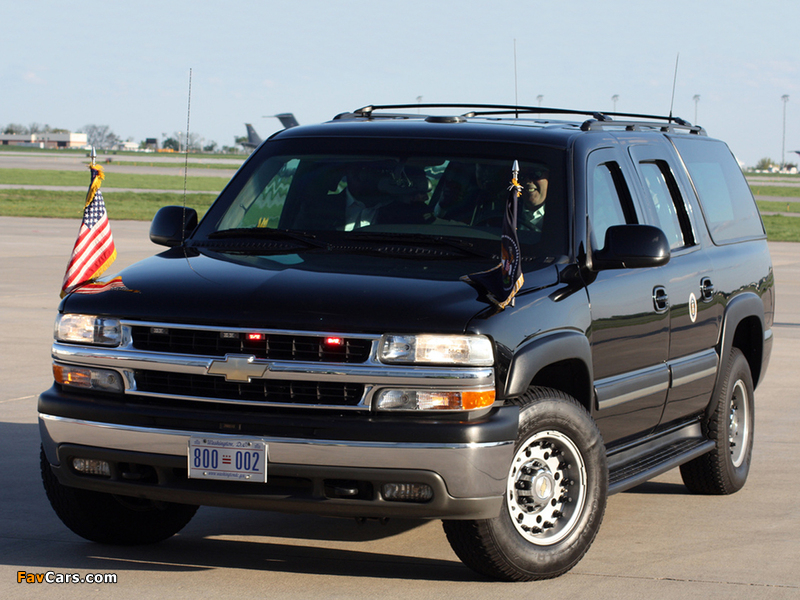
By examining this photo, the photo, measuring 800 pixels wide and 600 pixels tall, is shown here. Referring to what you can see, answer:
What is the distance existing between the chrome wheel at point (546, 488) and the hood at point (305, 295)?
2.34 ft

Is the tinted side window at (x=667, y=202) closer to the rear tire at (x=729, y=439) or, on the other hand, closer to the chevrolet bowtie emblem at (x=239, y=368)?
the rear tire at (x=729, y=439)

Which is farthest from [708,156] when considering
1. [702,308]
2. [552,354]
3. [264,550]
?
[264,550]

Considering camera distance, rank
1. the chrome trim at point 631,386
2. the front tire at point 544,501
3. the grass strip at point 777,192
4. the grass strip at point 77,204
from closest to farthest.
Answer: the front tire at point 544,501
the chrome trim at point 631,386
the grass strip at point 77,204
the grass strip at point 777,192

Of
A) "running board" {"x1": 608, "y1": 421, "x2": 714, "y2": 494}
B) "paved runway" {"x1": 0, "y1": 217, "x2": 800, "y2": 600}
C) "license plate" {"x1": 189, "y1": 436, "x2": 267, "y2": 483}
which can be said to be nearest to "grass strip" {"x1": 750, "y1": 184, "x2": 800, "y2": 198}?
"running board" {"x1": 608, "y1": 421, "x2": 714, "y2": 494}

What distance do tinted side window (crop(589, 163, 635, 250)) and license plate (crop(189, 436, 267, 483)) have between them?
6.46 feet

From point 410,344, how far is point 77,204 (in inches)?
1659

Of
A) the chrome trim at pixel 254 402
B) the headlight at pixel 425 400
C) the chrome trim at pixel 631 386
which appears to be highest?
the headlight at pixel 425 400

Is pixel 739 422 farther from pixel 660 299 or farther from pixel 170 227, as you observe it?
pixel 170 227

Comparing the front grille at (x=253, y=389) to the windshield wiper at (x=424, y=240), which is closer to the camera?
the front grille at (x=253, y=389)

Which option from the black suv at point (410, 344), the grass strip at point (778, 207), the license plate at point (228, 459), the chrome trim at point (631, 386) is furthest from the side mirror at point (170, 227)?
the grass strip at point (778, 207)

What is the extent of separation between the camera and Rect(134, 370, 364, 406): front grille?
4.43 metres

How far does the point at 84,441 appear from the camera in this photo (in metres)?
4.71

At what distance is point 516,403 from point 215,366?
3.87 ft

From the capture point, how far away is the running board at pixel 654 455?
5.57 m
